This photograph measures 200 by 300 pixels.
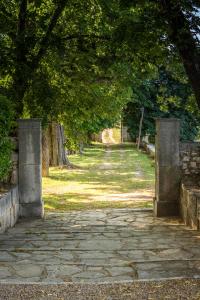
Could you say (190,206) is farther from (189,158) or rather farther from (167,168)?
(189,158)

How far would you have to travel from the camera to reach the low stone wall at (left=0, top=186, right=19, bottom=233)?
877cm

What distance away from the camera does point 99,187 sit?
55.1 ft

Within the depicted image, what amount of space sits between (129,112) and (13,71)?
1096 inches

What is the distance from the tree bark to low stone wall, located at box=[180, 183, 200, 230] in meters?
3.32

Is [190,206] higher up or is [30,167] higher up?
[30,167]

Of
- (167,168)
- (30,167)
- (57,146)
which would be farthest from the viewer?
(57,146)

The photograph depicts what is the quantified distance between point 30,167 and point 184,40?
18.2 feet

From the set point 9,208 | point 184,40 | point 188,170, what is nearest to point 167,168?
point 188,170

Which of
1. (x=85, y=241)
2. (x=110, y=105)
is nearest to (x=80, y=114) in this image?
(x=110, y=105)

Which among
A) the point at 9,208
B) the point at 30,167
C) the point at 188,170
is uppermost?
the point at 30,167

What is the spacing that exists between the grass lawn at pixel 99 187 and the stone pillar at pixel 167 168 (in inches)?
78.5

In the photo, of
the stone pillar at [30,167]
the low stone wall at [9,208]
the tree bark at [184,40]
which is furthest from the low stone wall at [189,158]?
the tree bark at [184,40]

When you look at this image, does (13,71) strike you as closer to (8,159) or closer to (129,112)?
(8,159)

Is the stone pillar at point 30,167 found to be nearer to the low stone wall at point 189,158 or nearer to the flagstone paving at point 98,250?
the flagstone paving at point 98,250
